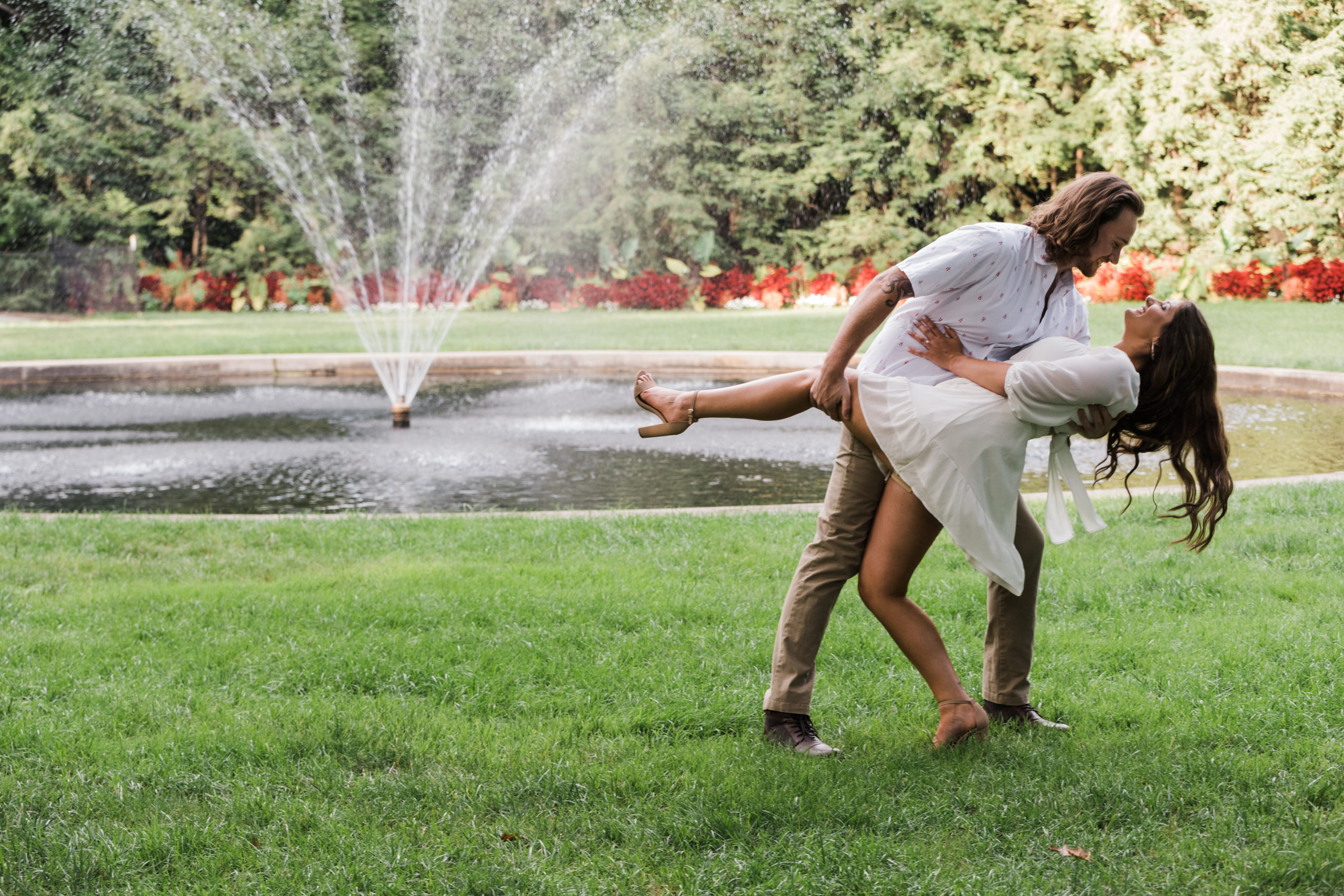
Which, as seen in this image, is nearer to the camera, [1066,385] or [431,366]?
[1066,385]

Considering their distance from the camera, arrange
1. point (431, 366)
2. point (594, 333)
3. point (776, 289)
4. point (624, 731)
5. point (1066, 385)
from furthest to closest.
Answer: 1. point (776, 289)
2. point (594, 333)
3. point (431, 366)
4. point (624, 731)
5. point (1066, 385)

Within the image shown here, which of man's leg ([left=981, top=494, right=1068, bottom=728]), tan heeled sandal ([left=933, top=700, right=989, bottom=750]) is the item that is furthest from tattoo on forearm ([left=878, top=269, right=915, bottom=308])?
tan heeled sandal ([left=933, top=700, right=989, bottom=750])

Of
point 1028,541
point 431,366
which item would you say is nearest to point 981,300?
point 1028,541

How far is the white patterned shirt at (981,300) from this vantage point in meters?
2.58

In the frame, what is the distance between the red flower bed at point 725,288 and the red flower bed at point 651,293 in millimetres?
398

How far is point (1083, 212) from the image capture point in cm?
255

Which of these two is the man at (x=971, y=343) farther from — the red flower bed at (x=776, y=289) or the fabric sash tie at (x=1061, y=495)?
the red flower bed at (x=776, y=289)

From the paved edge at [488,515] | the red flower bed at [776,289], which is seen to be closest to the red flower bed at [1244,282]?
the red flower bed at [776,289]

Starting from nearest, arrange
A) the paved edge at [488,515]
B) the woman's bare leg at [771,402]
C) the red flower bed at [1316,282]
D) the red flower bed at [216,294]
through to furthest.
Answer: the woman's bare leg at [771,402], the paved edge at [488,515], the red flower bed at [1316,282], the red flower bed at [216,294]

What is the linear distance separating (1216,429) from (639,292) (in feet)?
64.8

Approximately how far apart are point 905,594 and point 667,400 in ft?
2.56

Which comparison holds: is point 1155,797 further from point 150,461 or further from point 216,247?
point 216,247

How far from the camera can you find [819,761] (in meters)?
2.70

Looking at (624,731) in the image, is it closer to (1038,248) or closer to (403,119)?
(1038,248)
